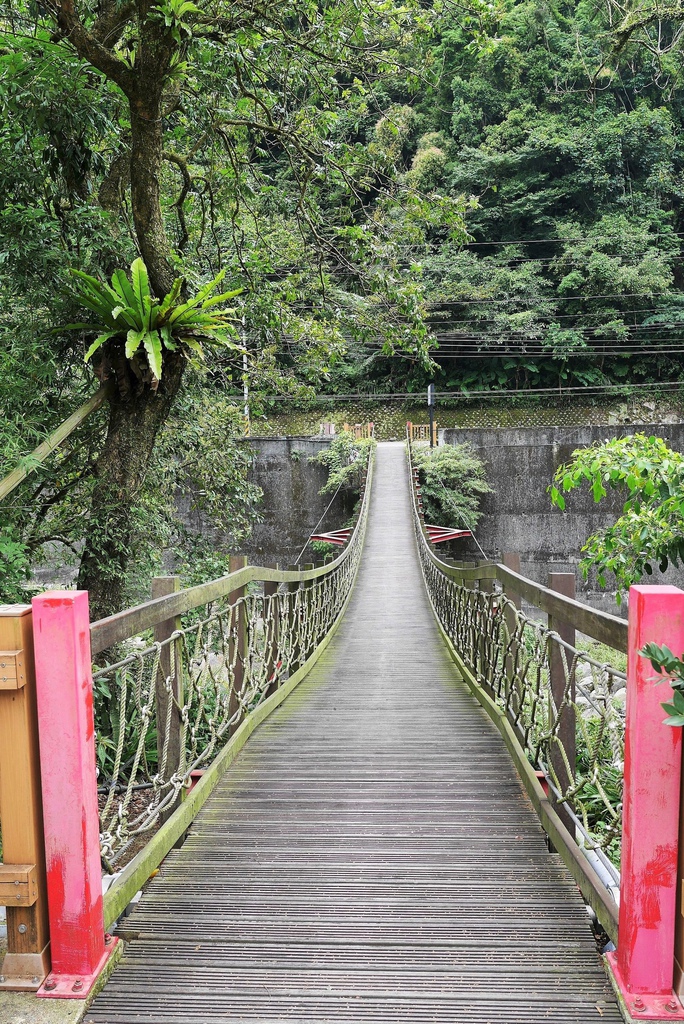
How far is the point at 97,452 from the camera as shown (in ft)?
16.5

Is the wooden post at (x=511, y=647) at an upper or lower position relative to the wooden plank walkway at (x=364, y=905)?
upper

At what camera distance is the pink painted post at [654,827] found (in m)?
1.44

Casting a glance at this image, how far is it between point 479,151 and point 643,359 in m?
8.72

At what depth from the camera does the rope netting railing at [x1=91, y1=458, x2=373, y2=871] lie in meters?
2.00

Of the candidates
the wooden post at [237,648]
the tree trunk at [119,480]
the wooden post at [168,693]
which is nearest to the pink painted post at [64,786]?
the wooden post at [168,693]

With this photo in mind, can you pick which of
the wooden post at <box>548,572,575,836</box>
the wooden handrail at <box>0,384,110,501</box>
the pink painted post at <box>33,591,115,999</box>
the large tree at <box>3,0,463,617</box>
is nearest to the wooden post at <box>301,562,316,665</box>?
the large tree at <box>3,0,463,617</box>

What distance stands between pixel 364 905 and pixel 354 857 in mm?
266

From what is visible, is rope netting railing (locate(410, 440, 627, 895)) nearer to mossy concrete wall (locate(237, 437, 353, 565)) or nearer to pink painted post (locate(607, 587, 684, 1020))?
pink painted post (locate(607, 587, 684, 1020))

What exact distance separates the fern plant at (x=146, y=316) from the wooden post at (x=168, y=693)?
1.93m

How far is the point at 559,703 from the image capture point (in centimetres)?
232

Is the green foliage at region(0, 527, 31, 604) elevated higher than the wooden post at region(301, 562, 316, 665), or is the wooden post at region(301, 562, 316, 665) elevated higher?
→ the green foliage at region(0, 527, 31, 604)

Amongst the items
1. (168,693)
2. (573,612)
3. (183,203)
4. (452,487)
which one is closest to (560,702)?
(573,612)

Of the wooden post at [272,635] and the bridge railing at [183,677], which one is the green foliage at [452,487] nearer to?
the bridge railing at [183,677]

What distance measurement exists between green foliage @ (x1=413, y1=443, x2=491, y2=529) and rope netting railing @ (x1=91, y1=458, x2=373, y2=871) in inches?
394
